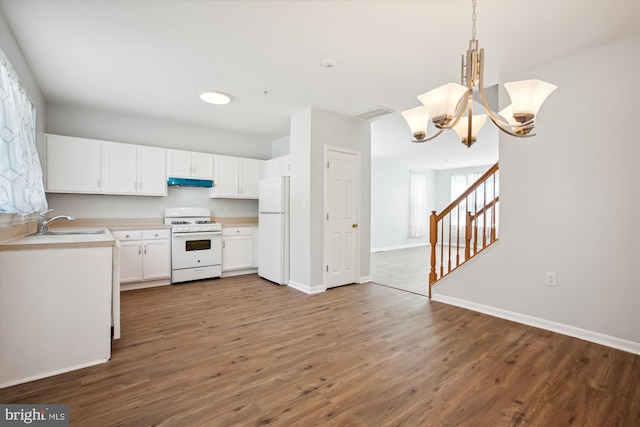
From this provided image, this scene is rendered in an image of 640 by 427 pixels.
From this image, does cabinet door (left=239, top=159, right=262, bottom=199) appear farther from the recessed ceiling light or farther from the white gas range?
the recessed ceiling light

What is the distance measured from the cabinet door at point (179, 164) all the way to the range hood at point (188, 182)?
0.09 meters

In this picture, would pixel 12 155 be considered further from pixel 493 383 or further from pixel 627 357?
pixel 627 357

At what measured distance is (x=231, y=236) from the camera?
5.07 metres

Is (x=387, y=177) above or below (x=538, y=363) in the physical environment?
above

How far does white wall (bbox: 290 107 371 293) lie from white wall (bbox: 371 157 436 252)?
14.0 feet

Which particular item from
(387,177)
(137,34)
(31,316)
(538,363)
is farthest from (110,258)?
(387,177)

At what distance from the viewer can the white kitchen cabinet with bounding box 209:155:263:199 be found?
5.16 meters

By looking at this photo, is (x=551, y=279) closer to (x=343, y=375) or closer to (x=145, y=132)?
(x=343, y=375)

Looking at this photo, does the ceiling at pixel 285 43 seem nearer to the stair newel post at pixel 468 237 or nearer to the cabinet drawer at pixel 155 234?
the stair newel post at pixel 468 237

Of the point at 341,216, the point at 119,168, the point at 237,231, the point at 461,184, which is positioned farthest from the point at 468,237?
the point at 461,184

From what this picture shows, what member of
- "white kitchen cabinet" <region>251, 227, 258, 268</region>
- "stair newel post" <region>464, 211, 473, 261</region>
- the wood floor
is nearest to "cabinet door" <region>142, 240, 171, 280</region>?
the wood floor

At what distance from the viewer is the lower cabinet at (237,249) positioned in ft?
16.5

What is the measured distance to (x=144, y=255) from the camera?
430 centimetres

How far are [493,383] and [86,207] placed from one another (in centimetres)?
511
